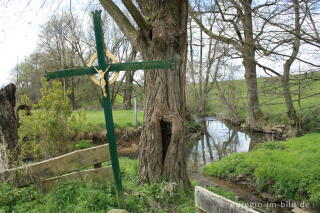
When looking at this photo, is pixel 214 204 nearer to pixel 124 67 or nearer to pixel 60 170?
pixel 124 67

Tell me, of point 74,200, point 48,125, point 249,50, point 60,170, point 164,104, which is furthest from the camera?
point 48,125

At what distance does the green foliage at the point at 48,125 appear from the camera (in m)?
8.24

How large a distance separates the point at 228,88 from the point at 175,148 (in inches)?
622

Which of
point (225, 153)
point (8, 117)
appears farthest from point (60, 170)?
point (225, 153)

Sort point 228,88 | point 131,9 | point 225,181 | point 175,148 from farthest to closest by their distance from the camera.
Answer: point 228,88 < point 225,181 < point 175,148 < point 131,9

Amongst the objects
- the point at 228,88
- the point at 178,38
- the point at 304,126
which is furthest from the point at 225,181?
the point at 228,88

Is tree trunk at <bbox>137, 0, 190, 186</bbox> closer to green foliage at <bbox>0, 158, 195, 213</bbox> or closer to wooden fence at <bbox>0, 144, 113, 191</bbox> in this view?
green foliage at <bbox>0, 158, 195, 213</bbox>

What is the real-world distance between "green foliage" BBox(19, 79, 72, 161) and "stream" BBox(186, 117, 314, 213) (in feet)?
16.3

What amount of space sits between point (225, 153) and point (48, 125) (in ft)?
28.0

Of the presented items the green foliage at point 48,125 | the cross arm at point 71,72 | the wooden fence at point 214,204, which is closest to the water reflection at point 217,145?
the green foliage at point 48,125

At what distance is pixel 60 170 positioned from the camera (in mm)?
3959

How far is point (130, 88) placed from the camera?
92.5ft

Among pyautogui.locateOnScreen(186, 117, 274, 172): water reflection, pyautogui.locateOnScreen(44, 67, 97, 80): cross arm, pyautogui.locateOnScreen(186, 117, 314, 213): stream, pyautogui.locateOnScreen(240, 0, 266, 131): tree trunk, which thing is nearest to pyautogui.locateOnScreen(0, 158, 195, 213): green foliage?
pyautogui.locateOnScreen(44, 67, 97, 80): cross arm

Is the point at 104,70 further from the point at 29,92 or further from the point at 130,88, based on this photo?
the point at 29,92
